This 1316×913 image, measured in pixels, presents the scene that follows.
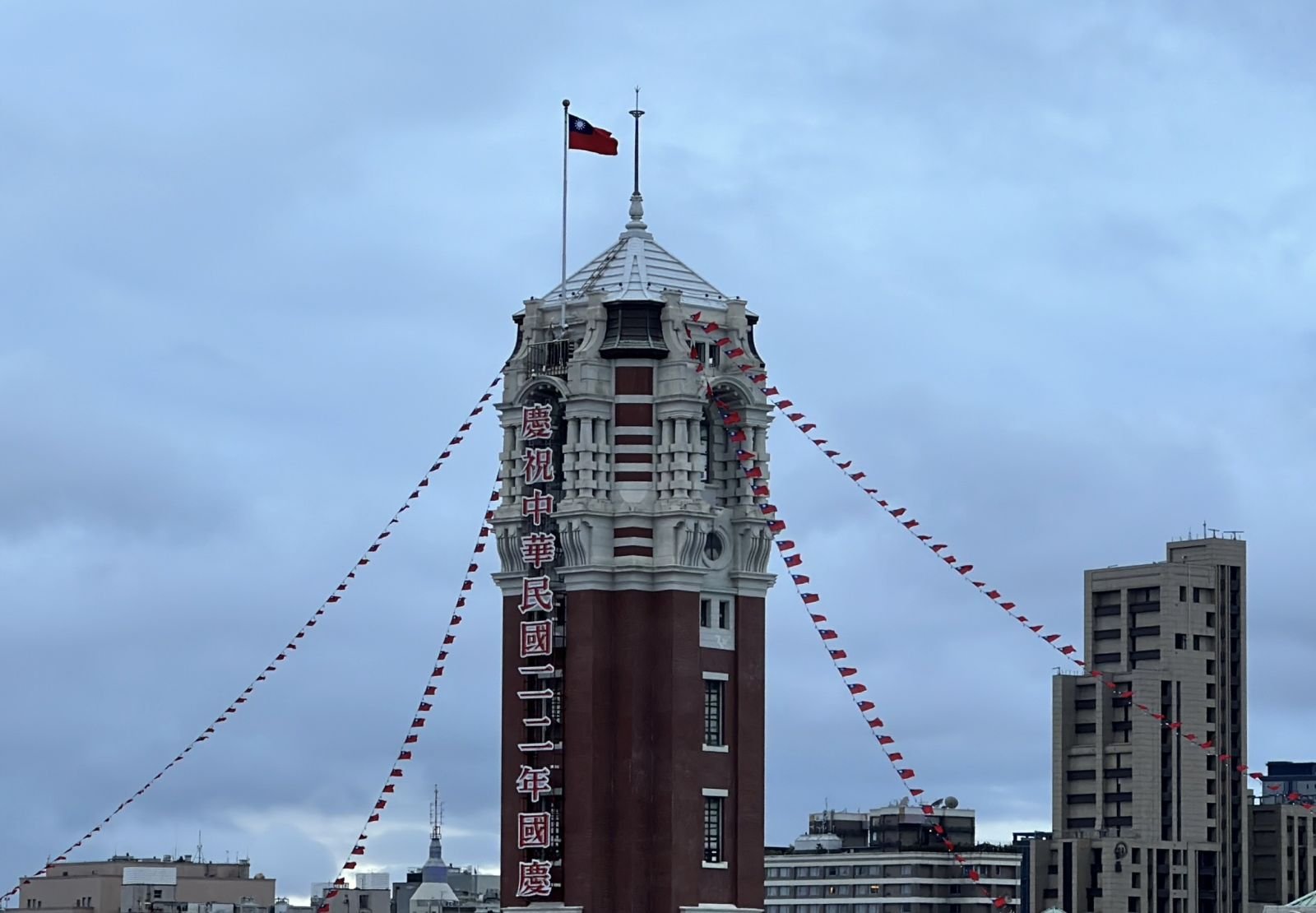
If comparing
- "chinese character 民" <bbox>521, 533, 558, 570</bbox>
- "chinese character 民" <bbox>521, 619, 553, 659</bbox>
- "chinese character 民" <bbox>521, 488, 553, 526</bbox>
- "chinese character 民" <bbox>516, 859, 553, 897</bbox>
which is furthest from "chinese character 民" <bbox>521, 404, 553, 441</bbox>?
"chinese character 民" <bbox>516, 859, 553, 897</bbox>

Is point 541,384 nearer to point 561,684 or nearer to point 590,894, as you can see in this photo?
point 561,684

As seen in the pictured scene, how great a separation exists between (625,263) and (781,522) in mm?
13859

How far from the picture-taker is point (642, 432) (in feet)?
455

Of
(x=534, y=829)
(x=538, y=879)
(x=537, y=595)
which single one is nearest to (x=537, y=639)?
(x=537, y=595)

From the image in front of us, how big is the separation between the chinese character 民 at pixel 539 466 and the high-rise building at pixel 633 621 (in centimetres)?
8

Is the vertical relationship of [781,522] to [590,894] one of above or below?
above

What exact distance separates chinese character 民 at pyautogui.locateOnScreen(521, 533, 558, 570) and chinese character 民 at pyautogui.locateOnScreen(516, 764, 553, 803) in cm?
888

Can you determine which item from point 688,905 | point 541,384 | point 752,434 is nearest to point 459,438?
point 541,384

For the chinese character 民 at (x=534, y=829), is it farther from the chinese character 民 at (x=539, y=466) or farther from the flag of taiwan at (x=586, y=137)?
the flag of taiwan at (x=586, y=137)

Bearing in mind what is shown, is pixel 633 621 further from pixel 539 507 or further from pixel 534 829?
pixel 534 829

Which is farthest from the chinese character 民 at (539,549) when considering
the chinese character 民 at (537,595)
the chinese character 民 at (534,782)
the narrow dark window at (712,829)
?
the narrow dark window at (712,829)

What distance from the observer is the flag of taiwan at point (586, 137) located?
140m

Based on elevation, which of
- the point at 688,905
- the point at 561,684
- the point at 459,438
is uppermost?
the point at 459,438

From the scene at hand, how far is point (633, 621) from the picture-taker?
137125mm
